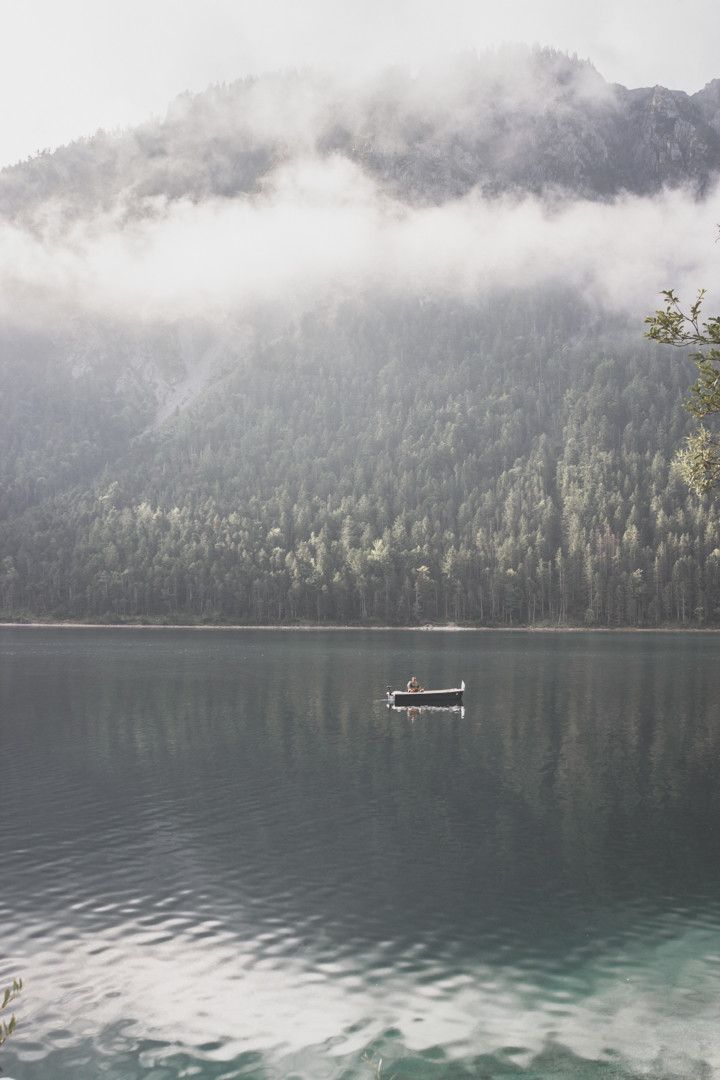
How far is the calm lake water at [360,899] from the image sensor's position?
21391mm

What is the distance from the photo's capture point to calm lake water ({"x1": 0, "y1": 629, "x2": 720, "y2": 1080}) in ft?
70.2

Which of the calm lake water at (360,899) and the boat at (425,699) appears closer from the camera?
the calm lake water at (360,899)

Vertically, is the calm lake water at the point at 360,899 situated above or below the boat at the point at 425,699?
below

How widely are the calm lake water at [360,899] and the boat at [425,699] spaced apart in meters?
11.4

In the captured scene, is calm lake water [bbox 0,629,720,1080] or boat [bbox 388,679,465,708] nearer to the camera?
calm lake water [bbox 0,629,720,1080]

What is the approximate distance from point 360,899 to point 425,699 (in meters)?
56.1

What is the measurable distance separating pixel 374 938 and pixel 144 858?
13644 mm

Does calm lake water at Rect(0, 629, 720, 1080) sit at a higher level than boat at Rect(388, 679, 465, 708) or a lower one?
lower

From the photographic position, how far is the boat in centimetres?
8725

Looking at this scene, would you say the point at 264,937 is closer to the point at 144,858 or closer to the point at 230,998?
the point at 230,998

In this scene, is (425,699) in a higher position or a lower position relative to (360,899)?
higher

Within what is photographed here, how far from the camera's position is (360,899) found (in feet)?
105

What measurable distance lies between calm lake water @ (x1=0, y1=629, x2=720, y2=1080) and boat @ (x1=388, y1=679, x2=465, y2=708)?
448 inches

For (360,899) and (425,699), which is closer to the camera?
(360,899)
